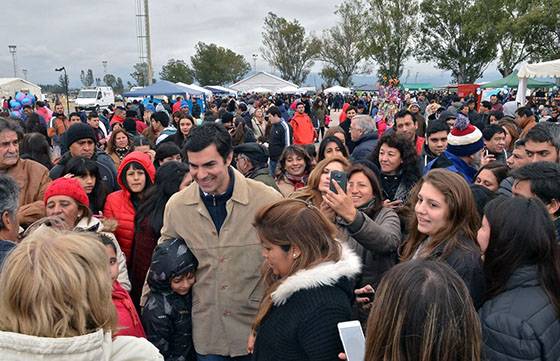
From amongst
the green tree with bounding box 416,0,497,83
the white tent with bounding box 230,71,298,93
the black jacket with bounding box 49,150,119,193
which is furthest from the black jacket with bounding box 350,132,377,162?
the green tree with bounding box 416,0,497,83

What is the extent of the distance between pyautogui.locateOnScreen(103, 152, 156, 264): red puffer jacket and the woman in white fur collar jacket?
182 cm

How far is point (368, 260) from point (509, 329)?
3.99ft

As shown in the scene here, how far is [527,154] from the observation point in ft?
13.4

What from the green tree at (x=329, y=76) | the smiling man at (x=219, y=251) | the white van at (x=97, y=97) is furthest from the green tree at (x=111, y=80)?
the smiling man at (x=219, y=251)

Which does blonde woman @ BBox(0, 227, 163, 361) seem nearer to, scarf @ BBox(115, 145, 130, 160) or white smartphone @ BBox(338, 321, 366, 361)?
white smartphone @ BBox(338, 321, 366, 361)

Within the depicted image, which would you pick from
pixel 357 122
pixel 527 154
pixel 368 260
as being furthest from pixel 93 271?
pixel 357 122

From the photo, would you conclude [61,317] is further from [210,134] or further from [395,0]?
[395,0]

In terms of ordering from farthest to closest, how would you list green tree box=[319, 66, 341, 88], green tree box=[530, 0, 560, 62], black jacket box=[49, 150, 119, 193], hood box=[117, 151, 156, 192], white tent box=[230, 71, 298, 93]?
1. green tree box=[319, 66, 341, 88]
2. white tent box=[230, 71, 298, 93]
3. green tree box=[530, 0, 560, 62]
4. black jacket box=[49, 150, 119, 193]
5. hood box=[117, 151, 156, 192]

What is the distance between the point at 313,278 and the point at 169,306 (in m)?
1.20

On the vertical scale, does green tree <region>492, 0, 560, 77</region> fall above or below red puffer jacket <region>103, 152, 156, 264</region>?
above

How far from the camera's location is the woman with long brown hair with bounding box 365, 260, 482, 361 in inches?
53.5

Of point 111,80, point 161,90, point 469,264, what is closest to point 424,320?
point 469,264

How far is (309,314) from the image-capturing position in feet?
6.05

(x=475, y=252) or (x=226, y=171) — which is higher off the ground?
(x=226, y=171)
